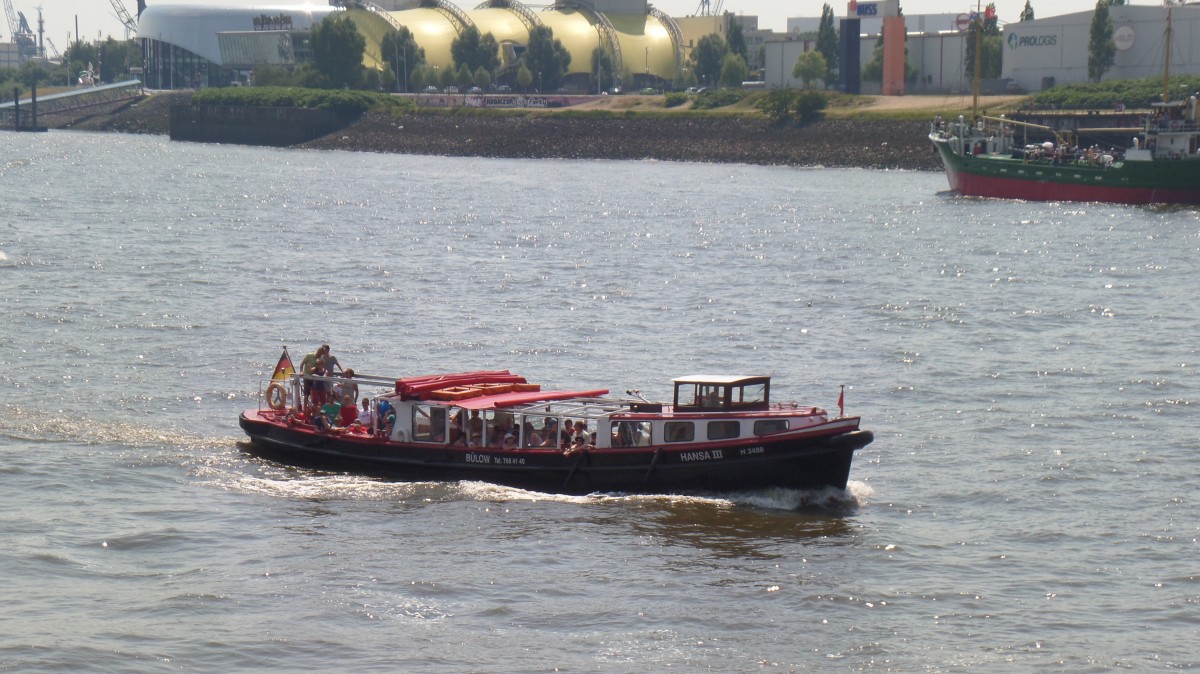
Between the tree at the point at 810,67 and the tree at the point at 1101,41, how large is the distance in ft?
113

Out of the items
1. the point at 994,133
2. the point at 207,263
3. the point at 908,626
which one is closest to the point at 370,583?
the point at 908,626

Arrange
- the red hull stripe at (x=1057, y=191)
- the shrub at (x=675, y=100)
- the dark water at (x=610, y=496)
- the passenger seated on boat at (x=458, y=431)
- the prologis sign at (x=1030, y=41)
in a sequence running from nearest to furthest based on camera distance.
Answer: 1. the dark water at (x=610, y=496)
2. the passenger seated on boat at (x=458, y=431)
3. the red hull stripe at (x=1057, y=191)
4. the prologis sign at (x=1030, y=41)
5. the shrub at (x=675, y=100)

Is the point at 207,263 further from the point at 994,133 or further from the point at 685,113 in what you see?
the point at 685,113

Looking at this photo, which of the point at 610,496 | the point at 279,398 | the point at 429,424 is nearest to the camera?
the point at 610,496

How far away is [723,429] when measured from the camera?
28.6 metres

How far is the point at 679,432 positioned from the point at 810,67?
14571cm

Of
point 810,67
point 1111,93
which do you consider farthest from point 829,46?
point 1111,93

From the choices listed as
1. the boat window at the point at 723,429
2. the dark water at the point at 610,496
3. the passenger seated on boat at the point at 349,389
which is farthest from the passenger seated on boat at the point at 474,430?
the boat window at the point at 723,429

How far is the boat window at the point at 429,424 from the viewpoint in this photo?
3038 centimetres

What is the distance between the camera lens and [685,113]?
165875 millimetres

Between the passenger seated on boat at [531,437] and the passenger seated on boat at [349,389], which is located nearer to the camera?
the passenger seated on boat at [531,437]

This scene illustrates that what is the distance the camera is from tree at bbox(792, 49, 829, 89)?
170 metres

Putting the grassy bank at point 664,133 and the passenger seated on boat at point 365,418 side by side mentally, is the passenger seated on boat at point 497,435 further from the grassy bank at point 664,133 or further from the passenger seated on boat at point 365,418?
the grassy bank at point 664,133

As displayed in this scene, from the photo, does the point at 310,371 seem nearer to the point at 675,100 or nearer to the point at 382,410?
the point at 382,410
